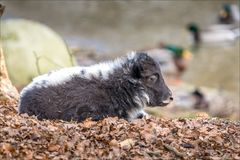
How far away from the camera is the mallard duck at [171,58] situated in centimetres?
2336

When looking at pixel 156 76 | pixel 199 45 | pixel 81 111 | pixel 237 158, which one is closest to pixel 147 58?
pixel 156 76

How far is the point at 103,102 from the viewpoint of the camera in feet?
26.7

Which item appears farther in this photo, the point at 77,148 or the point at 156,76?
the point at 156,76

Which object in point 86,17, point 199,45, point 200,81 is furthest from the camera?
point 86,17

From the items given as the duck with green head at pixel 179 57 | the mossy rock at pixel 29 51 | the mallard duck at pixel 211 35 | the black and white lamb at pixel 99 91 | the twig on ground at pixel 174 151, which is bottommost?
the mallard duck at pixel 211 35

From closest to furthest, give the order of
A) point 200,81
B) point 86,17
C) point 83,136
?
point 83,136 < point 200,81 < point 86,17

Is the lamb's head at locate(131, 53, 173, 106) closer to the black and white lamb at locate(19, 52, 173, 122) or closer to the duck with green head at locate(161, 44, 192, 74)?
the black and white lamb at locate(19, 52, 173, 122)

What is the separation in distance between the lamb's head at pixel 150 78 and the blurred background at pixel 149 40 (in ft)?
16.2

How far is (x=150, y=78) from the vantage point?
8.47 metres

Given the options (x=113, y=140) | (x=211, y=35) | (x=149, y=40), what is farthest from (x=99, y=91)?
(x=211, y=35)

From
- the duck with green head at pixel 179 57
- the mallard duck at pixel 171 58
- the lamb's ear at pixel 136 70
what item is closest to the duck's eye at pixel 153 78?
the lamb's ear at pixel 136 70

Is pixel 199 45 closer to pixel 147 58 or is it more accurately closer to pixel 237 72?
pixel 237 72

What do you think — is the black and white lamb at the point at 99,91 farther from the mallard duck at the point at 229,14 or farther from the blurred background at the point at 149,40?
the mallard duck at the point at 229,14

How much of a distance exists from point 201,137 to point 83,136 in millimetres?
1130
